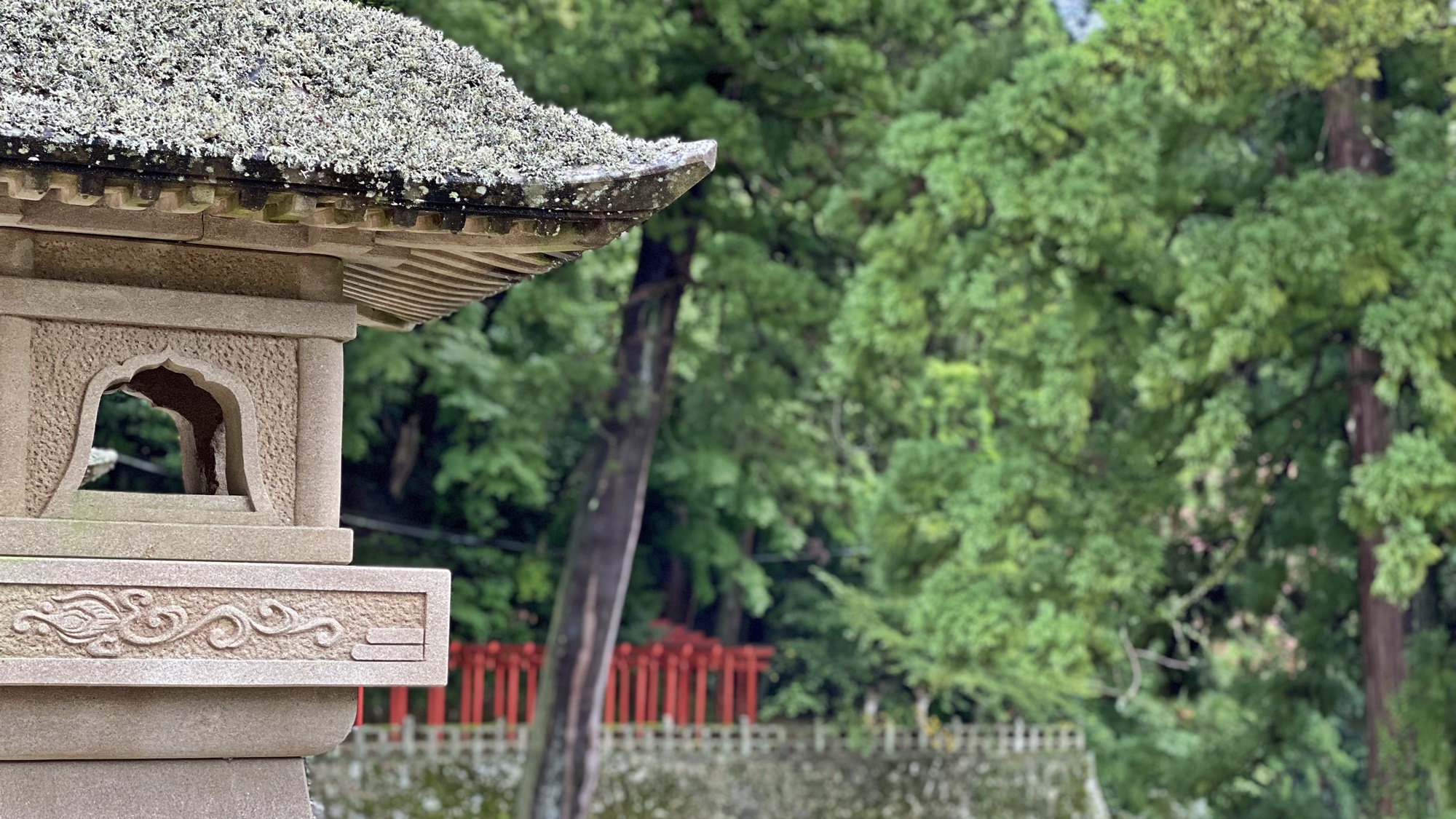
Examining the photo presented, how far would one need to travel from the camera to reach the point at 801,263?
52.3 ft

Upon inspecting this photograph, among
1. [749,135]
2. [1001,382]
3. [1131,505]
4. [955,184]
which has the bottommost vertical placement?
[1131,505]

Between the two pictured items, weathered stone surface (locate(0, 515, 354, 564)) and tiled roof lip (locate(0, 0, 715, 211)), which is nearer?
tiled roof lip (locate(0, 0, 715, 211))

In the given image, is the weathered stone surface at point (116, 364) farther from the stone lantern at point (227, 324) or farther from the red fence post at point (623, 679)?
the red fence post at point (623, 679)

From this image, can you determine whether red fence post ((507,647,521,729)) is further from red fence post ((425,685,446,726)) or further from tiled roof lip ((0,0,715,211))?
tiled roof lip ((0,0,715,211))

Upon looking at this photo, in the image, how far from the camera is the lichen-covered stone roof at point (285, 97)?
15.2ft

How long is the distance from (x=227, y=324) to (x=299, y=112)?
2.40ft

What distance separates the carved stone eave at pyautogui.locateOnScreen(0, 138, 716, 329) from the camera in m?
4.62

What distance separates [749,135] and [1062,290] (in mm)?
3191

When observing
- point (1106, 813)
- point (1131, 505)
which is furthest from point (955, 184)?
point (1106, 813)

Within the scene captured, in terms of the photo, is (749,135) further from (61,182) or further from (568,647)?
(61,182)

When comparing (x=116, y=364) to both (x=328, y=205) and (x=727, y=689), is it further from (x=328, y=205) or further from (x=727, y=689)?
(x=727, y=689)

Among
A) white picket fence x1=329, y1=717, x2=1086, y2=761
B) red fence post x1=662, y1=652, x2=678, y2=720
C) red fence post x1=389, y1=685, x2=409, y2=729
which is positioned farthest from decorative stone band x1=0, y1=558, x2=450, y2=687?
red fence post x1=662, y1=652, x2=678, y2=720

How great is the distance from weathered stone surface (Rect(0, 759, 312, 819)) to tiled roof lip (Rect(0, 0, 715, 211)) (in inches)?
66.6

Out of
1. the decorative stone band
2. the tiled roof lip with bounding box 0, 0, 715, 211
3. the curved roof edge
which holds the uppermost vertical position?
the tiled roof lip with bounding box 0, 0, 715, 211
